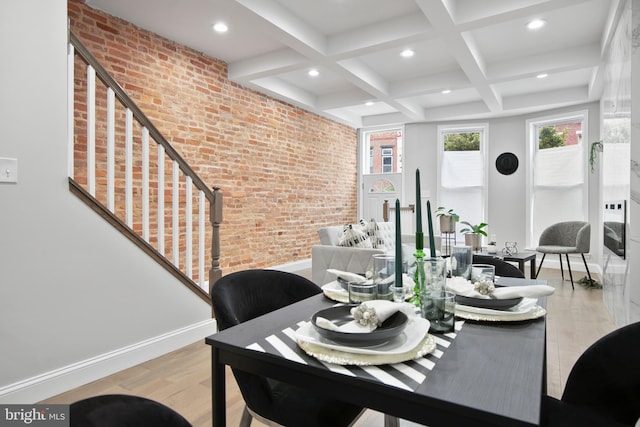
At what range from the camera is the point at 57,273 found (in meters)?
2.12

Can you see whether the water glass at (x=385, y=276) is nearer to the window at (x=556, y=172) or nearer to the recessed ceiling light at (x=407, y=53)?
the recessed ceiling light at (x=407, y=53)

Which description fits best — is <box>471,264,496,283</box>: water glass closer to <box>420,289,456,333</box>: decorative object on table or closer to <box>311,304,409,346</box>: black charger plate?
<box>420,289,456,333</box>: decorative object on table

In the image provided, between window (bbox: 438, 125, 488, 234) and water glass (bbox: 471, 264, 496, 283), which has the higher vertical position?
window (bbox: 438, 125, 488, 234)

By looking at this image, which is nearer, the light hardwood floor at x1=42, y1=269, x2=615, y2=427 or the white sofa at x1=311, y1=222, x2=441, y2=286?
the light hardwood floor at x1=42, y1=269, x2=615, y2=427

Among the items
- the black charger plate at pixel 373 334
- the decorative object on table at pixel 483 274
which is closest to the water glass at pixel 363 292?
the black charger plate at pixel 373 334

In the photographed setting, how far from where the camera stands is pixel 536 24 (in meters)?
3.76

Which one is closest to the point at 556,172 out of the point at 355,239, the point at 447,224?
the point at 447,224

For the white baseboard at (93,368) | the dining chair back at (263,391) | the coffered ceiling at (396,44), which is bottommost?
the white baseboard at (93,368)

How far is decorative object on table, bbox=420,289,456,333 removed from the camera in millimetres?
995

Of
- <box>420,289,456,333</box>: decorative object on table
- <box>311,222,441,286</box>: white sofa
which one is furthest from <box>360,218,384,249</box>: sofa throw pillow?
<box>420,289,456,333</box>: decorative object on table

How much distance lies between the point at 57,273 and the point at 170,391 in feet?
3.02

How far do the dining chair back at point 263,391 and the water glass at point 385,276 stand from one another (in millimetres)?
348

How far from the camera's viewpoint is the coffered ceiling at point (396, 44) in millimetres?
3389

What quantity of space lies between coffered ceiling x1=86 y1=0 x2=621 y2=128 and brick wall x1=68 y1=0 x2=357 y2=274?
7.6 inches
